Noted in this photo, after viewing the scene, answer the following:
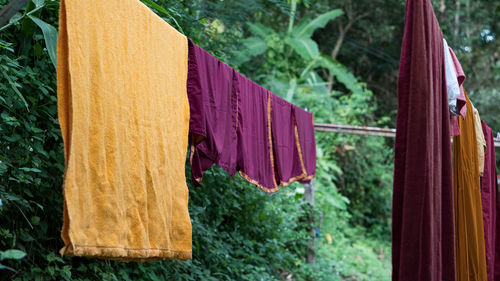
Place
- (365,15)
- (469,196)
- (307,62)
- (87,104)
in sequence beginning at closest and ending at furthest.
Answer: (87,104) → (469,196) → (307,62) → (365,15)

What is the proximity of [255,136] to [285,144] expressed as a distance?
0.77 meters

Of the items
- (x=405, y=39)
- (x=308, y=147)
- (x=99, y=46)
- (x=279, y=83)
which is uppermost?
(x=405, y=39)

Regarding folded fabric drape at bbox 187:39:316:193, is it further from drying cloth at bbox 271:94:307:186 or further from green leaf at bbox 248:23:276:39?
green leaf at bbox 248:23:276:39

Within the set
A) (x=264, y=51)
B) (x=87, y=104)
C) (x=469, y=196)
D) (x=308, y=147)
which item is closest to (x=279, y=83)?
(x=264, y=51)

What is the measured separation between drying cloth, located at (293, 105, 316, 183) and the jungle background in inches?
28.3

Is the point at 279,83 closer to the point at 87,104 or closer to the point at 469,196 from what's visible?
the point at 469,196

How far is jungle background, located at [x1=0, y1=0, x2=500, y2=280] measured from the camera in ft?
7.18

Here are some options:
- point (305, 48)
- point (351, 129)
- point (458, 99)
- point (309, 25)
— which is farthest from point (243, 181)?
point (309, 25)

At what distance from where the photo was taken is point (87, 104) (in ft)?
5.33

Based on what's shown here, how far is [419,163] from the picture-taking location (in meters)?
1.98

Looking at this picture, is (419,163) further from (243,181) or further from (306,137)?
(243,181)

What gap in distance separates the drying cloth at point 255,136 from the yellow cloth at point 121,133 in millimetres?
862

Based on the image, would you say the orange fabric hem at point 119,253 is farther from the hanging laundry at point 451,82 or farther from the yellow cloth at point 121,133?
the hanging laundry at point 451,82

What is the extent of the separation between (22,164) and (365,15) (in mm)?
10358
